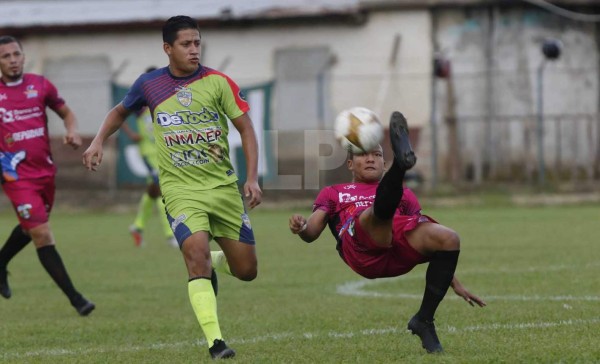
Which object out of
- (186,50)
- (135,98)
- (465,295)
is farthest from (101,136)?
(465,295)

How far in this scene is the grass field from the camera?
7.13 metres

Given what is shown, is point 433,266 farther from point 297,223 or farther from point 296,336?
point 296,336

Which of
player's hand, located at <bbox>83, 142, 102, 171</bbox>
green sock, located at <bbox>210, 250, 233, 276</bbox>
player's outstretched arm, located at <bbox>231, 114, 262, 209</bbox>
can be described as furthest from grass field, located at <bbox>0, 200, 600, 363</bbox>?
player's hand, located at <bbox>83, 142, 102, 171</bbox>

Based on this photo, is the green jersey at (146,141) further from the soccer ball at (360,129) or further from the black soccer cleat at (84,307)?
the soccer ball at (360,129)

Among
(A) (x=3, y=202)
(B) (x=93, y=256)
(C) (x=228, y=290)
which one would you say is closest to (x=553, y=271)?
(C) (x=228, y=290)

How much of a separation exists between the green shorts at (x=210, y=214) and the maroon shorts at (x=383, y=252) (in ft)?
2.48

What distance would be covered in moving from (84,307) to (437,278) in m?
3.98

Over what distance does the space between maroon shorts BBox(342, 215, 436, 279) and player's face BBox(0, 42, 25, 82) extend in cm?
411

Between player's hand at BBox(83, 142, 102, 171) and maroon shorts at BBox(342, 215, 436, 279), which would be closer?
maroon shorts at BBox(342, 215, 436, 279)

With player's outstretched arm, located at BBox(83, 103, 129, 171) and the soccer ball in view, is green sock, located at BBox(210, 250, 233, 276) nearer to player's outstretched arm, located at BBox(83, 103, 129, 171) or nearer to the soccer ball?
player's outstretched arm, located at BBox(83, 103, 129, 171)

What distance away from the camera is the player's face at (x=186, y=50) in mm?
7477

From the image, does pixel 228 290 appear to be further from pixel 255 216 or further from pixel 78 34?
pixel 78 34

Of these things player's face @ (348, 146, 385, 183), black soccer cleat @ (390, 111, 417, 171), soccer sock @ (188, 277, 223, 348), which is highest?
black soccer cleat @ (390, 111, 417, 171)

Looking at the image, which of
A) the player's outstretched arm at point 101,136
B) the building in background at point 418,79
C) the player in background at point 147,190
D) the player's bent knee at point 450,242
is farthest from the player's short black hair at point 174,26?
the building in background at point 418,79
